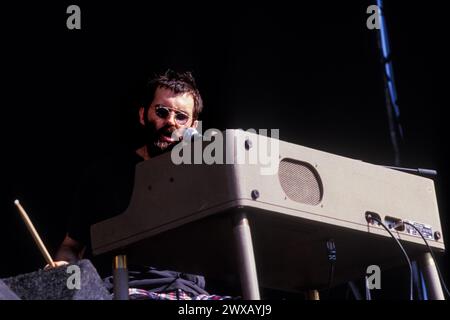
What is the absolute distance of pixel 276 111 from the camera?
3.14 m

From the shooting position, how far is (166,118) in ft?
8.18

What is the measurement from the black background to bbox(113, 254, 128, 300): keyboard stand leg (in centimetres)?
119

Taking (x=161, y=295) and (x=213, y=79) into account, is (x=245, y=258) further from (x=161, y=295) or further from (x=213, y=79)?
(x=213, y=79)

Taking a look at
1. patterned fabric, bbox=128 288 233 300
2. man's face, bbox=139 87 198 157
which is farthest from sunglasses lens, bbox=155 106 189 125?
patterned fabric, bbox=128 288 233 300

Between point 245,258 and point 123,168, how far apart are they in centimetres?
90

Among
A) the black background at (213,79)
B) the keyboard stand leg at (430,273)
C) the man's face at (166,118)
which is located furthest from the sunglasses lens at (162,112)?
the keyboard stand leg at (430,273)

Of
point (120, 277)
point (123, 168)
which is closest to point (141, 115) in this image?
point (123, 168)

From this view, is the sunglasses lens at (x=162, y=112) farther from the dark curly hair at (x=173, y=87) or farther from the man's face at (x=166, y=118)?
the dark curly hair at (x=173, y=87)

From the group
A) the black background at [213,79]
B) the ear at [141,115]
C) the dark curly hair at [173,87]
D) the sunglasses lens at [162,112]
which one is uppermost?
the black background at [213,79]

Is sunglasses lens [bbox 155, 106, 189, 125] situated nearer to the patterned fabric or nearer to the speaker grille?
the patterned fabric

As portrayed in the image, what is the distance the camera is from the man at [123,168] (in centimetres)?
237
